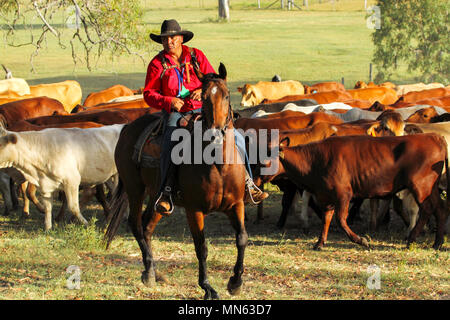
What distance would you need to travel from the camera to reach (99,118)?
12.7 meters

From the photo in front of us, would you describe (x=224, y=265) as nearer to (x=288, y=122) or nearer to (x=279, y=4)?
(x=288, y=122)

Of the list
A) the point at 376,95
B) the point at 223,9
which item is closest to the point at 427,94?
the point at 376,95

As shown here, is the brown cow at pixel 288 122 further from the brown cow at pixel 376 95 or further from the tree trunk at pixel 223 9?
the tree trunk at pixel 223 9

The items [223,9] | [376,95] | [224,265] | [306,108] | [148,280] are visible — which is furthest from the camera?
[223,9]

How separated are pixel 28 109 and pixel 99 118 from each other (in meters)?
2.96

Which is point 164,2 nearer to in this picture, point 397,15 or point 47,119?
point 397,15

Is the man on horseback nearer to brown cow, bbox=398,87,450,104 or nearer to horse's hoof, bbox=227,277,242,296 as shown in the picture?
horse's hoof, bbox=227,277,242,296

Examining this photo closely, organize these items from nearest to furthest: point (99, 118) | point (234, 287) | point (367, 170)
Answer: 1. point (234, 287)
2. point (367, 170)
3. point (99, 118)

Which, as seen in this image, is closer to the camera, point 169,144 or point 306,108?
point 169,144

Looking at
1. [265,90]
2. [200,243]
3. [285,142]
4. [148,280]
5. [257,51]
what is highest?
[200,243]

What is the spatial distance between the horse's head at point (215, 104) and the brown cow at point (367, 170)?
325 cm

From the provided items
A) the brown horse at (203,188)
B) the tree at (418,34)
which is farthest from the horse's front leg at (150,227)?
the tree at (418,34)

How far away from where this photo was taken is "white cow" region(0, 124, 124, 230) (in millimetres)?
9391

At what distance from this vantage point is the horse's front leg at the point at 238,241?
20.1ft
